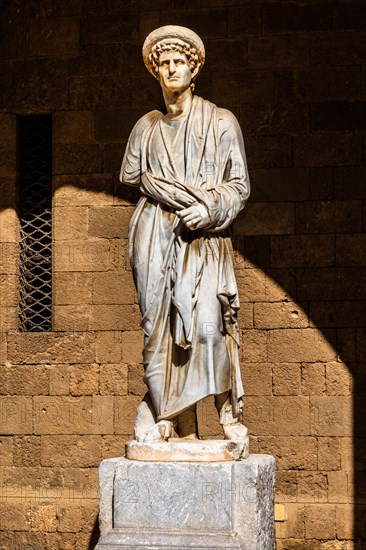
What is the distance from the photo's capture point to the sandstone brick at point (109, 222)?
420 inches

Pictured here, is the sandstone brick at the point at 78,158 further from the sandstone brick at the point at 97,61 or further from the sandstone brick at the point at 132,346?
the sandstone brick at the point at 132,346

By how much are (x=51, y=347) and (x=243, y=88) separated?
2398 mm

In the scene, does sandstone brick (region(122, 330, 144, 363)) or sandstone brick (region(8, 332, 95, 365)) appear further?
sandstone brick (region(8, 332, 95, 365))

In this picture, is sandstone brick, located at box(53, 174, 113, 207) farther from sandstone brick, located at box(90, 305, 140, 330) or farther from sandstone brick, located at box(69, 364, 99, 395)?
sandstone brick, located at box(69, 364, 99, 395)

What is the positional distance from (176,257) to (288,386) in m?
3.35

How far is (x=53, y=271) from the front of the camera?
10719mm

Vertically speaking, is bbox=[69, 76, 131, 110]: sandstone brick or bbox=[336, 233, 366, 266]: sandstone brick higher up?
bbox=[69, 76, 131, 110]: sandstone brick

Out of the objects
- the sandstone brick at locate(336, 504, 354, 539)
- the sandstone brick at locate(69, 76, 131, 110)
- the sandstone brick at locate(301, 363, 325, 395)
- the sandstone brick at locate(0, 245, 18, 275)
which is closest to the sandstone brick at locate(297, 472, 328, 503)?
the sandstone brick at locate(336, 504, 354, 539)

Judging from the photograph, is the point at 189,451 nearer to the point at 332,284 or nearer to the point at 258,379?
the point at 258,379

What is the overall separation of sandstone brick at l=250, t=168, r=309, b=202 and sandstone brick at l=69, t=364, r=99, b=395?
5.68ft

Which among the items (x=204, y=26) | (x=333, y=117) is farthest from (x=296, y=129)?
(x=204, y=26)

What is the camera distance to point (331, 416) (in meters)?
10.3

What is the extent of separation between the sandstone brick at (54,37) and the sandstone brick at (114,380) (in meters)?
2.44

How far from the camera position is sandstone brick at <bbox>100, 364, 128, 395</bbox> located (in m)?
10.5
